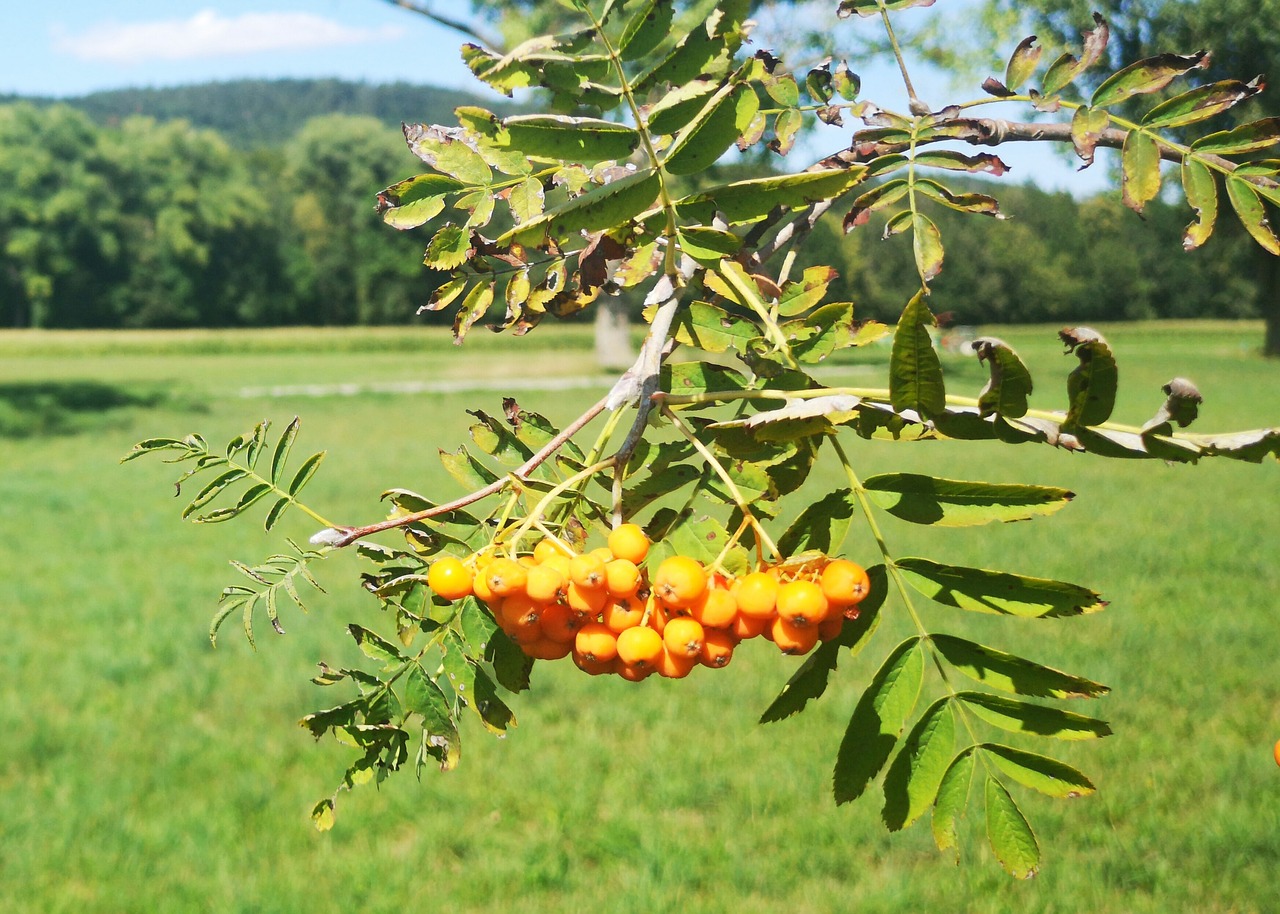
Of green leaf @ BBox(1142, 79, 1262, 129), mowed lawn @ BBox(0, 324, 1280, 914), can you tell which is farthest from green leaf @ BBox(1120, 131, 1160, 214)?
mowed lawn @ BBox(0, 324, 1280, 914)

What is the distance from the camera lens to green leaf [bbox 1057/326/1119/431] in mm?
702

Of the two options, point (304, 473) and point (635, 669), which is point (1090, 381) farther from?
point (304, 473)

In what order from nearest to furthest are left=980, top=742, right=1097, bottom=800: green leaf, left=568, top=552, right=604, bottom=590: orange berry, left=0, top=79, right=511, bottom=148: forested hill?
left=568, top=552, right=604, bottom=590: orange berry, left=980, top=742, right=1097, bottom=800: green leaf, left=0, top=79, right=511, bottom=148: forested hill

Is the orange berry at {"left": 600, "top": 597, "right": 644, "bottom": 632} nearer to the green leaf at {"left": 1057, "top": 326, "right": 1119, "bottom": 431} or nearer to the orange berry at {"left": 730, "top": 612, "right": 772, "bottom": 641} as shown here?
the orange berry at {"left": 730, "top": 612, "right": 772, "bottom": 641}

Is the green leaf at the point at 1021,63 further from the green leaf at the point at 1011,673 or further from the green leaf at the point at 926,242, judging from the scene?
the green leaf at the point at 1011,673

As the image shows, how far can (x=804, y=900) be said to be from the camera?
331 centimetres

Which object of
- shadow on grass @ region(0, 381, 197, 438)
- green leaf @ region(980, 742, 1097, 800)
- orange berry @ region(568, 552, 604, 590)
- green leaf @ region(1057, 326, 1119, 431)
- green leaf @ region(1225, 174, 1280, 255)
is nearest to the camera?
green leaf @ region(1057, 326, 1119, 431)

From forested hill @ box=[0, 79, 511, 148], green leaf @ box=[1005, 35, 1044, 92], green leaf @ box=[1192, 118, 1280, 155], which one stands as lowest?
green leaf @ box=[1192, 118, 1280, 155]

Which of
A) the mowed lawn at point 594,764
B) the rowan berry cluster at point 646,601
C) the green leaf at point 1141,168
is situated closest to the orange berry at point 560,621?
the rowan berry cluster at point 646,601

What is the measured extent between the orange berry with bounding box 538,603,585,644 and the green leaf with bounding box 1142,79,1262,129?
2.74ft

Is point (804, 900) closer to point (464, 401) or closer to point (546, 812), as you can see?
point (546, 812)

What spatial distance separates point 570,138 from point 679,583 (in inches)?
14.9

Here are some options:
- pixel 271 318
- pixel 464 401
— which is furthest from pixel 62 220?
pixel 464 401

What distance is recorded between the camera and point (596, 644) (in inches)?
33.2
